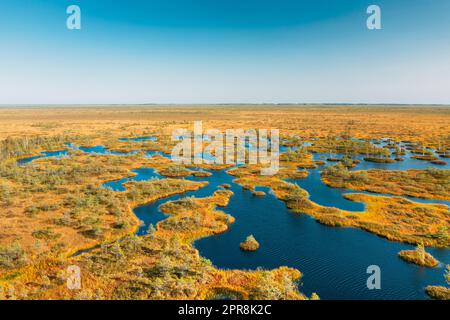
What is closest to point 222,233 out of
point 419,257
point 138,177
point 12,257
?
point 419,257

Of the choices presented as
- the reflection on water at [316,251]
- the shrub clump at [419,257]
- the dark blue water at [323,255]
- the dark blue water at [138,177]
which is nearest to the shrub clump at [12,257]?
the reflection on water at [316,251]

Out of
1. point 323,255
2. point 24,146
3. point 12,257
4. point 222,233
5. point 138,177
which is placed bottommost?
point 323,255

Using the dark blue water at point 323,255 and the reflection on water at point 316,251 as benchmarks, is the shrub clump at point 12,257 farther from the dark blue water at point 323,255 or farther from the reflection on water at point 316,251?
the dark blue water at point 323,255

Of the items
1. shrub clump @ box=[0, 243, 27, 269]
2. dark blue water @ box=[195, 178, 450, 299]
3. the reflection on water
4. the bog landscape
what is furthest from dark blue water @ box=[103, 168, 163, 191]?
dark blue water @ box=[195, 178, 450, 299]

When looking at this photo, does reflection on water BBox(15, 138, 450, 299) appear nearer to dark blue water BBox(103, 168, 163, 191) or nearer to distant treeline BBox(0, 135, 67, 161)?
dark blue water BBox(103, 168, 163, 191)

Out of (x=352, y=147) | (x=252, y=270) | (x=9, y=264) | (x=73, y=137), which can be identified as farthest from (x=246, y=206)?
(x=73, y=137)

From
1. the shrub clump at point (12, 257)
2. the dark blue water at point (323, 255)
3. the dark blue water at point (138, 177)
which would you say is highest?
the dark blue water at point (138, 177)

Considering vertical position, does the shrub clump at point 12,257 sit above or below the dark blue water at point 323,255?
above

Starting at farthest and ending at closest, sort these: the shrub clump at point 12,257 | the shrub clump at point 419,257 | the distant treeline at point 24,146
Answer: the distant treeline at point 24,146 → the shrub clump at point 419,257 → the shrub clump at point 12,257

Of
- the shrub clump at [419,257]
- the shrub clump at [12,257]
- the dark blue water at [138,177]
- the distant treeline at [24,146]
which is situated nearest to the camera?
the shrub clump at [12,257]

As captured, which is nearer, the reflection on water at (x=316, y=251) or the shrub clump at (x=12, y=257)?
the reflection on water at (x=316, y=251)

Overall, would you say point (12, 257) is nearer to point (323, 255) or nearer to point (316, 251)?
point (316, 251)
